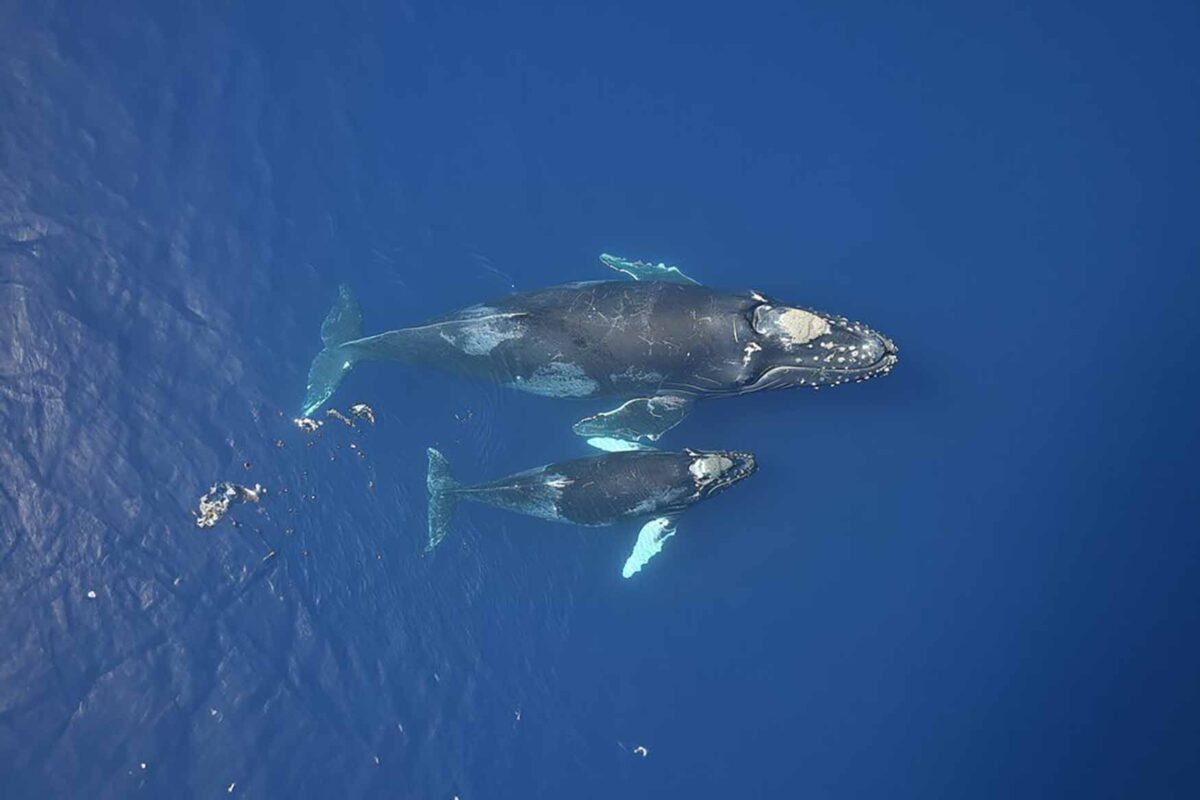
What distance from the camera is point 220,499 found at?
39.0 ft

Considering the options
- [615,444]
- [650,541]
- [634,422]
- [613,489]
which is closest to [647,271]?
[634,422]

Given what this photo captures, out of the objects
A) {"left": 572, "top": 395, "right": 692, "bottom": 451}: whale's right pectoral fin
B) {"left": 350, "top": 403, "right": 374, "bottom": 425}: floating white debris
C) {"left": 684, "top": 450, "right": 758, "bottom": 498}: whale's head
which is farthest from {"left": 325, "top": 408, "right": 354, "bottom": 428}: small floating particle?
{"left": 684, "top": 450, "right": 758, "bottom": 498}: whale's head

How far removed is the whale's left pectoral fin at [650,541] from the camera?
12062 mm

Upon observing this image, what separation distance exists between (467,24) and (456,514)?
27.9 ft

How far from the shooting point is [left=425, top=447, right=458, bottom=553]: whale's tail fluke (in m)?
12.1

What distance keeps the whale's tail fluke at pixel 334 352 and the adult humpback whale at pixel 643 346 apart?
1.17 feet

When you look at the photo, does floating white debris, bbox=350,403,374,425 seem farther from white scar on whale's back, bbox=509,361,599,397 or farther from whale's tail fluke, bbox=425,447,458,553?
white scar on whale's back, bbox=509,361,599,397

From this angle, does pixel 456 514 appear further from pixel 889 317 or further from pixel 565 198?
pixel 889 317

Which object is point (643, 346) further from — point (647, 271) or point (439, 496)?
point (439, 496)

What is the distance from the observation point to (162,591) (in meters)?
11.5

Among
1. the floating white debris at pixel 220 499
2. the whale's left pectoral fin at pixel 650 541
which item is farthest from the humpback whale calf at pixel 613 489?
the floating white debris at pixel 220 499

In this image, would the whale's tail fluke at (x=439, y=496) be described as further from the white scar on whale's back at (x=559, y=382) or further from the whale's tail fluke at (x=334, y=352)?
the whale's tail fluke at (x=334, y=352)

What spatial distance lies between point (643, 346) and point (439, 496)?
162 inches

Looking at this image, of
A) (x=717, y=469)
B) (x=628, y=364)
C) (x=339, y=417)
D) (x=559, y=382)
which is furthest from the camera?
(x=339, y=417)
